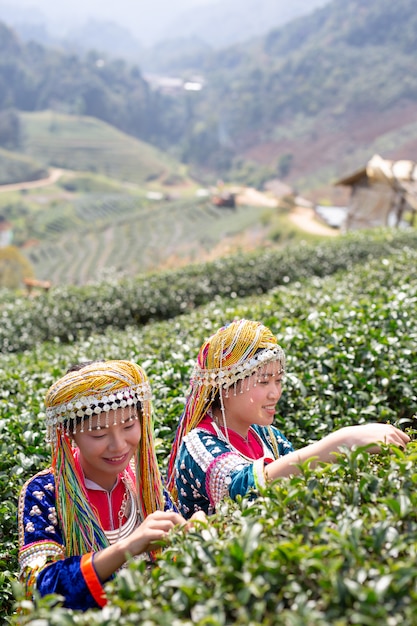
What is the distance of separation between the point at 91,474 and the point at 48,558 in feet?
1.00

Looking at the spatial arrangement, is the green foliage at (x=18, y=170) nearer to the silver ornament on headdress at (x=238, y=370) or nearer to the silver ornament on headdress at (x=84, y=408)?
the silver ornament on headdress at (x=238, y=370)

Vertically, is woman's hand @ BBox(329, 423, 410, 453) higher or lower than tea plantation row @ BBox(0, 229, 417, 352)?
higher

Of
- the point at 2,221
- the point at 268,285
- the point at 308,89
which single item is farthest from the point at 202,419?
the point at 308,89

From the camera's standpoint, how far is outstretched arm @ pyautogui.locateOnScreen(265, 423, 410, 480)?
187cm

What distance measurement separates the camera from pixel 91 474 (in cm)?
215

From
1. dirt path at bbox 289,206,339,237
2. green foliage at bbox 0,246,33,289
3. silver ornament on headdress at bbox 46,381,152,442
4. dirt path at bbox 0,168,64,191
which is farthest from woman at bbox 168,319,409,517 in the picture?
dirt path at bbox 0,168,64,191

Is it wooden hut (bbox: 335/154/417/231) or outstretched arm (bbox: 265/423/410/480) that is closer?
outstretched arm (bbox: 265/423/410/480)

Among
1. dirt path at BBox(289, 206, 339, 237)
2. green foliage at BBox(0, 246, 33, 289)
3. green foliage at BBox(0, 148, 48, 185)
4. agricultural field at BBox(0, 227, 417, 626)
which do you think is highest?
agricultural field at BBox(0, 227, 417, 626)

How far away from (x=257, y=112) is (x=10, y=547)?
323 ft

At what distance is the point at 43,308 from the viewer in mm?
8547

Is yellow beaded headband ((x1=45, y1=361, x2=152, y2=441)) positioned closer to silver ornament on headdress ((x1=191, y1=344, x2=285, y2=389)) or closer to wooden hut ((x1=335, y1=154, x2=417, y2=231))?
silver ornament on headdress ((x1=191, y1=344, x2=285, y2=389))

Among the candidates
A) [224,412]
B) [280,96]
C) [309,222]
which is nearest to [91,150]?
[280,96]

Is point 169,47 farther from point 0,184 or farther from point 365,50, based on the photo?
point 0,184

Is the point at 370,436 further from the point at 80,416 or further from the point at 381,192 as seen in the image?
the point at 381,192
